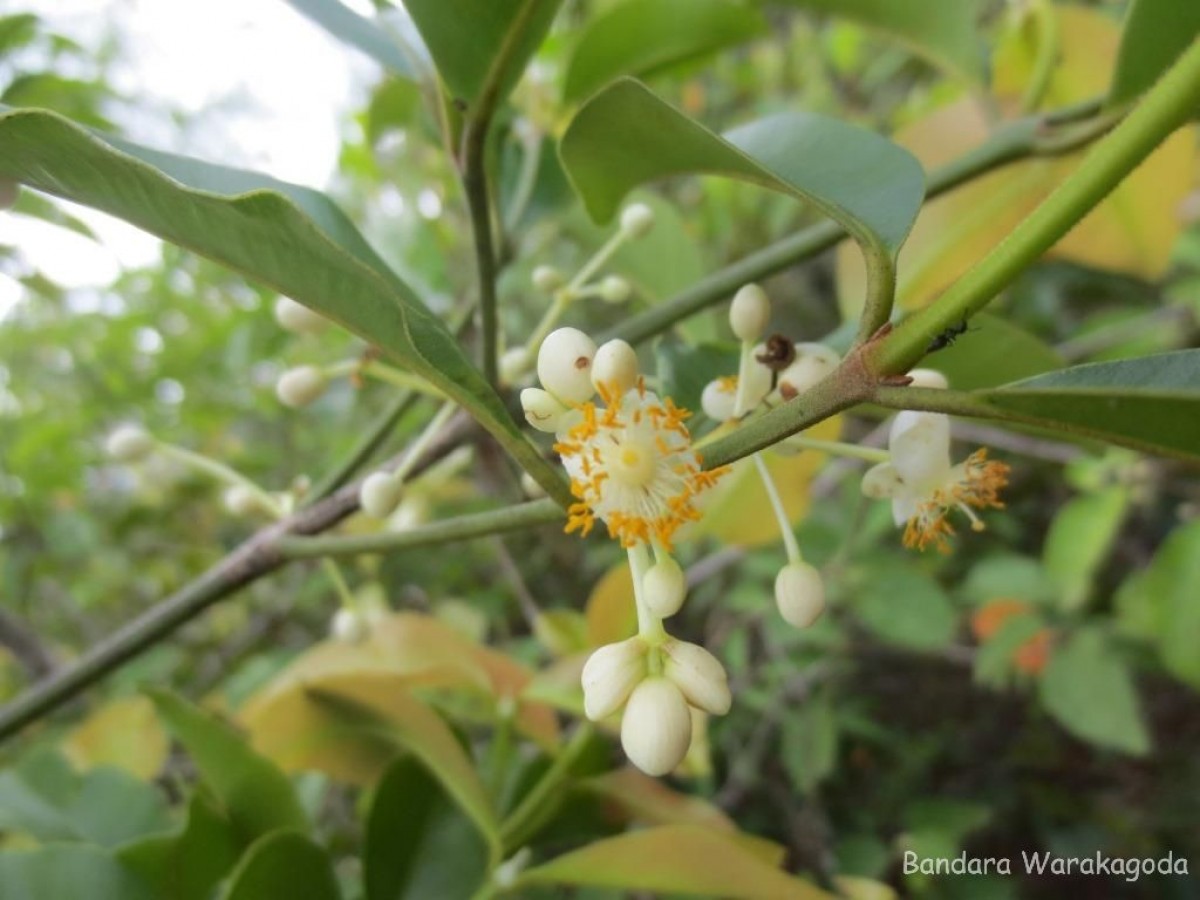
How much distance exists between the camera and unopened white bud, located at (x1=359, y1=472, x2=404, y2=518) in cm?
55

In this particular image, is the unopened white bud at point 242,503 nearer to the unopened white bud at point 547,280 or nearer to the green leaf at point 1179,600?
the unopened white bud at point 547,280

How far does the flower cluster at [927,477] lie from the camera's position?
0.47 m

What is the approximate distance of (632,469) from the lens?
1.35 feet

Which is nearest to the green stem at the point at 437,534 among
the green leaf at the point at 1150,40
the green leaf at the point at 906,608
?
the green leaf at the point at 1150,40

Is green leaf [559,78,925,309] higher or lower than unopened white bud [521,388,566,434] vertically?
higher

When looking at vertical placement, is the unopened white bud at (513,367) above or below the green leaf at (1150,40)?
below

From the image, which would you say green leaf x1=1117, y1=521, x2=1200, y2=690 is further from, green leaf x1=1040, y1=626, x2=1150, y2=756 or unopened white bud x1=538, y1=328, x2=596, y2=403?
unopened white bud x1=538, y1=328, x2=596, y2=403

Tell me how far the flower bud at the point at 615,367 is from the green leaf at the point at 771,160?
0.10 meters

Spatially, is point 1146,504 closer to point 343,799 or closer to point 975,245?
point 975,245

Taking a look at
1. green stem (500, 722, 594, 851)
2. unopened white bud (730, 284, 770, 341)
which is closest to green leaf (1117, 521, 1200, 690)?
green stem (500, 722, 594, 851)

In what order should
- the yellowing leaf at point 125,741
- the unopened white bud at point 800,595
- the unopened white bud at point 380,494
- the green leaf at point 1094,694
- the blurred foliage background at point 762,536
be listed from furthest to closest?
A: the green leaf at point 1094,694
the yellowing leaf at point 125,741
the blurred foliage background at point 762,536
the unopened white bud at point 380,494
the unopened white bud at point 800,595

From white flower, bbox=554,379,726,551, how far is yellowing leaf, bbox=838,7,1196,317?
48cm

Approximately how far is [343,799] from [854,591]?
0.83m

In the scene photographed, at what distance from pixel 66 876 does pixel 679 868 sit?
39cm
